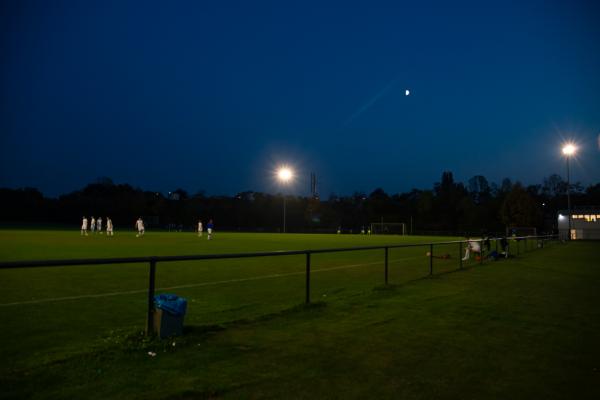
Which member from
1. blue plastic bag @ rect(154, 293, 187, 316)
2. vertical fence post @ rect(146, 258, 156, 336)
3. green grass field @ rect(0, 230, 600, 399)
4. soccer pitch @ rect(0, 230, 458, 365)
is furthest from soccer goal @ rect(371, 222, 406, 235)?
vertical fence post @ rect(146, 258, 156, 336)

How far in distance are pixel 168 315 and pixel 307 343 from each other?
1.96 m

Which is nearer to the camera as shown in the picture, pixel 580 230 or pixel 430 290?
pixel 430 290

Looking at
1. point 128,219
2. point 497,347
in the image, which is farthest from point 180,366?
point 128,219

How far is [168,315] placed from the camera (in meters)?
6.30

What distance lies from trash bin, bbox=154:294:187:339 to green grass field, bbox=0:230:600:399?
20 cm

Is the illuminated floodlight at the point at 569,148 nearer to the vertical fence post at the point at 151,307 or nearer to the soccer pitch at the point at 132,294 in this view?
the soccer pitch at the point at 132,294

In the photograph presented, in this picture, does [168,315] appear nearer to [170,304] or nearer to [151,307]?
[170,304]

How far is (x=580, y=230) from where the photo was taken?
226 ft

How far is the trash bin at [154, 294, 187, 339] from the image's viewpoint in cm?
627

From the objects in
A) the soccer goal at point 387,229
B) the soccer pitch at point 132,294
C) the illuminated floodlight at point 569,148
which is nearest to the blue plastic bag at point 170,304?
the soccer pitch at point 132,294

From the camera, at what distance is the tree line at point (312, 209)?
101375 millimetres

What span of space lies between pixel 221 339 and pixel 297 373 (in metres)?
1.79

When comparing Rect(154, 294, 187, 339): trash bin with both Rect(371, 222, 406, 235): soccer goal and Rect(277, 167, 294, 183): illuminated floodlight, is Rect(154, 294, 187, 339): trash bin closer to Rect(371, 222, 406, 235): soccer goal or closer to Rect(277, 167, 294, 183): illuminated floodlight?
Rect(371, 222, 406, 235): soccer goal

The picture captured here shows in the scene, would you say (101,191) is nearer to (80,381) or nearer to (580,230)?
(580,230)
